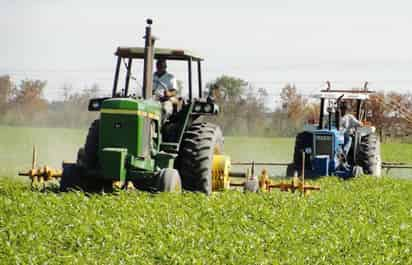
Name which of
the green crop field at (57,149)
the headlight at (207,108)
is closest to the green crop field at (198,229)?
the headlight at (207,108)

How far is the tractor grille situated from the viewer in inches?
912

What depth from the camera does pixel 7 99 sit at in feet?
161

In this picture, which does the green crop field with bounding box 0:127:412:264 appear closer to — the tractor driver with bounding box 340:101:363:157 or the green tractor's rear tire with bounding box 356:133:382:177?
the green tractor's rear tire with bounding box 356:133:382:177

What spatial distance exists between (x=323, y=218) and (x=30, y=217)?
4181mm

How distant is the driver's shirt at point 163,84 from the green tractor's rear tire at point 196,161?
0.75 m

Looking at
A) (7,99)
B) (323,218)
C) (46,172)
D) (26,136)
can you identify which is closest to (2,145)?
(26,136)

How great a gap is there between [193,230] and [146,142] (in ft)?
11.6

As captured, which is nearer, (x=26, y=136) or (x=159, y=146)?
(x=159, y=146)

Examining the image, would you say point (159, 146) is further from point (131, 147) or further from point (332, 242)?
point (332, 242)

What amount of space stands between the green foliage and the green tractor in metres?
0.57

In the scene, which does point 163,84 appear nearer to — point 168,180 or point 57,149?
point 168,180

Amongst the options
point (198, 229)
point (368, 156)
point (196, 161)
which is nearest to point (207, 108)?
point (196, 161)

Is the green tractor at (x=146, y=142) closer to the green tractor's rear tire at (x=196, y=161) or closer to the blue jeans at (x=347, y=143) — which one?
the green tractor's rear tire at (x=196, y=161)

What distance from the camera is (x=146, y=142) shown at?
13.9 meters
